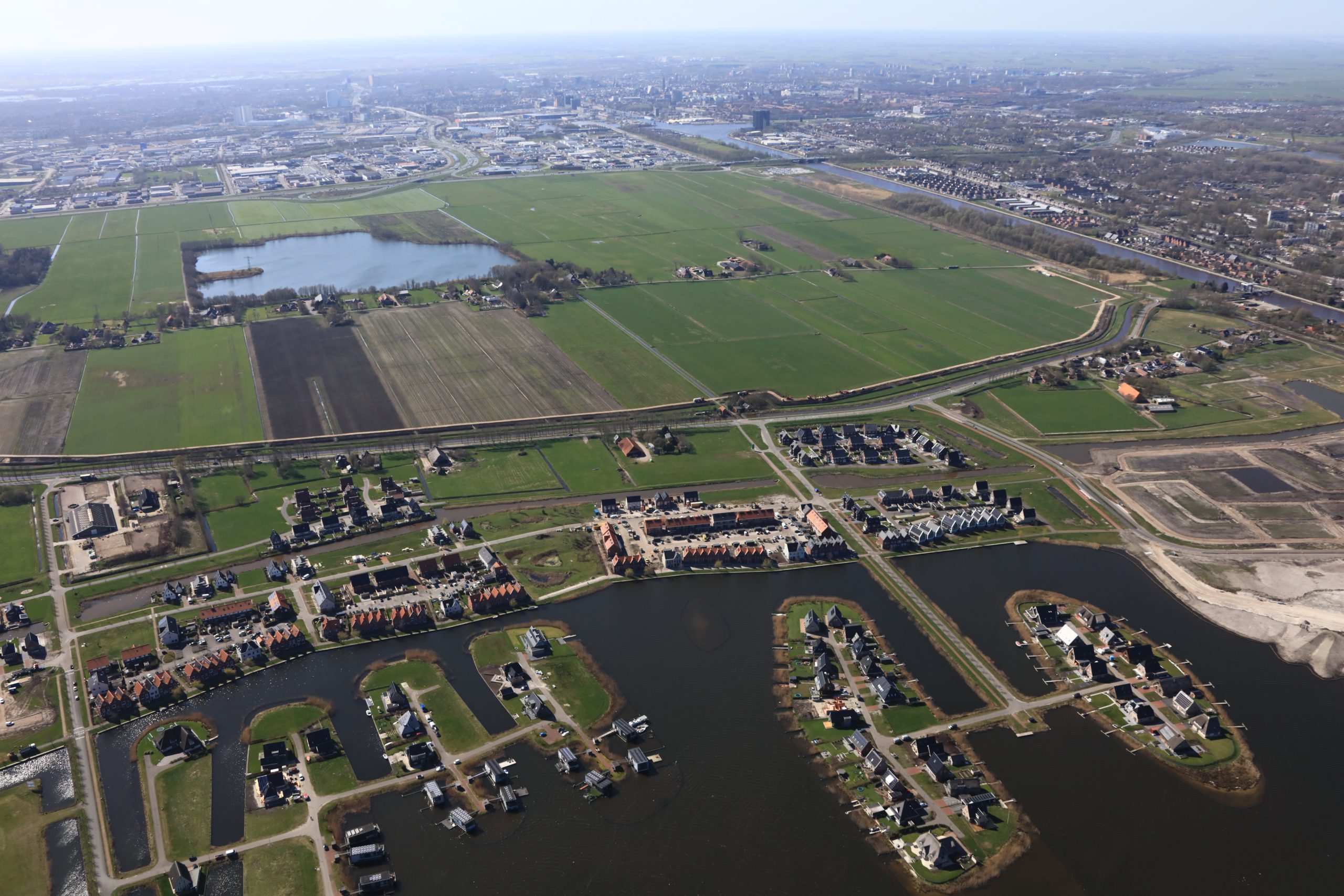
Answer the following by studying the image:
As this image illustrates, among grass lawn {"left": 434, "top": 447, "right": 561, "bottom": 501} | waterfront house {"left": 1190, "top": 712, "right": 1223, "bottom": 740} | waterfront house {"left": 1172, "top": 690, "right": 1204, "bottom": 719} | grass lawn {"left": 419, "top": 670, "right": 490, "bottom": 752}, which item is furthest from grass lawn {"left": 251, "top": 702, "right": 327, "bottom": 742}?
waterfront house {"left": 1190, "top": 712, "right": 1223, "bottom": 740}

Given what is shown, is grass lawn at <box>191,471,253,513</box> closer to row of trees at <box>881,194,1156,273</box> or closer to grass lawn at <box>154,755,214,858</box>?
grass lawn at <box>154,755,214,858</box>

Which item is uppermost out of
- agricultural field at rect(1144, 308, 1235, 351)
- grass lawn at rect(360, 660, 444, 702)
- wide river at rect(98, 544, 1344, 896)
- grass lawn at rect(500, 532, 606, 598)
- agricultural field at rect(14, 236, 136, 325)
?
agricultural field at rect(14, 236, 136, 325)

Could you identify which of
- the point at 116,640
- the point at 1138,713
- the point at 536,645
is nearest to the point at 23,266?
the point at 116,640

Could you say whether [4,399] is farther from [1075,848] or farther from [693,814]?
[1075,848]

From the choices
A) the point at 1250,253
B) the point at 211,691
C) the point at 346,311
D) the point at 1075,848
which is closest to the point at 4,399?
the point at 346,311

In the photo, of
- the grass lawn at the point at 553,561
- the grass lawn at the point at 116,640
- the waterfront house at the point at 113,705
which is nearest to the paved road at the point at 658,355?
the grass lawn at the point at 553,561

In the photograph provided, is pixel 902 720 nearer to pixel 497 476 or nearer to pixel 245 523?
pixel 497 476

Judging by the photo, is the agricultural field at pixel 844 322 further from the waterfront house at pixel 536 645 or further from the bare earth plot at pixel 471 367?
the waterfront house at pixel 536 645
